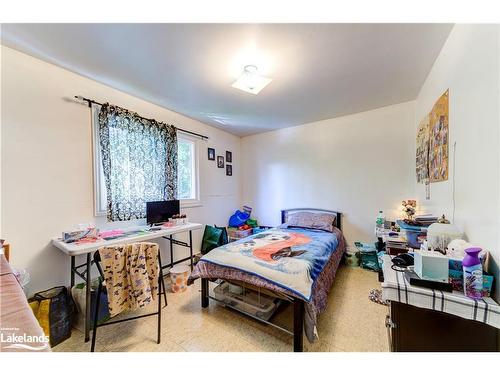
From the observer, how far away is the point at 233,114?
3.23 metres

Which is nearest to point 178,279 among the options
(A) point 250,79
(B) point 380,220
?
(A) point 250,79

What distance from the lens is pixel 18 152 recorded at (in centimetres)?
170

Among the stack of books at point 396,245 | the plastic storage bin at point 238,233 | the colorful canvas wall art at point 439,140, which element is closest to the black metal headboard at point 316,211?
the plastic storage bin at point 238,233

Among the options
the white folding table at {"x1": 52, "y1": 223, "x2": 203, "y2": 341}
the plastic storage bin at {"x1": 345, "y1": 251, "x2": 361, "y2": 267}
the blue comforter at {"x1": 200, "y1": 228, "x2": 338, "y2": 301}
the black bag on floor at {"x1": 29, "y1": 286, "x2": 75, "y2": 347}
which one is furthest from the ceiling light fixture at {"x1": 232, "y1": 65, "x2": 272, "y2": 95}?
the plastic storage bin at {"x1": 345, "y1": 251, "x2": 361, "y2": 267}

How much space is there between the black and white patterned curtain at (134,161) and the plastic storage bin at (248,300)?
1479 mm

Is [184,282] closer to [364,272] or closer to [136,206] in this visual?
[136,206]

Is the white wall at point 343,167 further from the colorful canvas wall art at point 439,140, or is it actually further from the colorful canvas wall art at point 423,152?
the colorful canvas wall art at point 439,140

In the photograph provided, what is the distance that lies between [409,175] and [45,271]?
4.52m

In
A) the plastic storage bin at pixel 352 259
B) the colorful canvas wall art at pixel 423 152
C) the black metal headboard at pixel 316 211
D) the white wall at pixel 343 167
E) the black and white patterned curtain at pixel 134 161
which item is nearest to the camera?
the colorful canvas wall art at pixel 423 152

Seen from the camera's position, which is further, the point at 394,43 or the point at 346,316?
the point at 346,316

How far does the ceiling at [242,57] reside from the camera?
4.88ft

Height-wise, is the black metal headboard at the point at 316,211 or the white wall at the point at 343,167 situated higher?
the white wall at the point at 343,167

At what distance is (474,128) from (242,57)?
1.78 metres
